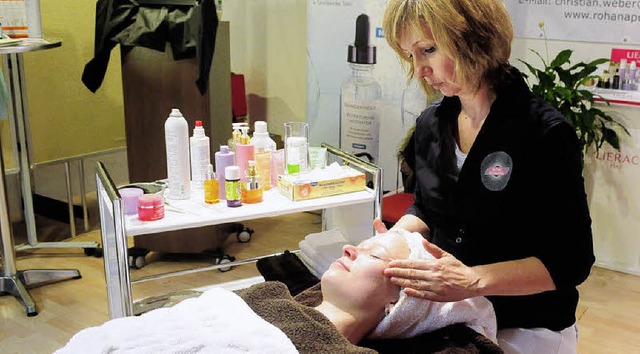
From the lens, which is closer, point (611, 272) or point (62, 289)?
point (62, 289)

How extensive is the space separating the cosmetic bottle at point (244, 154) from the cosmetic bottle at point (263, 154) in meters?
0.03

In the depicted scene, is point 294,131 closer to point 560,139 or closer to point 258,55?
point 560,139

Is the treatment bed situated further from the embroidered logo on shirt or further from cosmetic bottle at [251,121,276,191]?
cosmetic bottle at [251,121,276,191]

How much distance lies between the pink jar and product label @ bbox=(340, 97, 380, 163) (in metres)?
1.36

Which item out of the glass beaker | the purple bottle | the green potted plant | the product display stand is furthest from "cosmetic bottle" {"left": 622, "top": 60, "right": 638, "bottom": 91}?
the product display stand

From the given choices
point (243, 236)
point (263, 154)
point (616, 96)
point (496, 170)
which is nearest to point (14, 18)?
point (243, 236)

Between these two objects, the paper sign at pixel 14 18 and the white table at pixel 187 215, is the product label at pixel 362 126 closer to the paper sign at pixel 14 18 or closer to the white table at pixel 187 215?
the white table at pixel 187 215

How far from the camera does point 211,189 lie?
1.96 m

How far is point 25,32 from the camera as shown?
9.73ft

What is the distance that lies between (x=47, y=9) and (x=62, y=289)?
1500 millimetres

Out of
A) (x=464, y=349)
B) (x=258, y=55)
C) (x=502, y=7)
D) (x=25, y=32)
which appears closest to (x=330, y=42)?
(x=258, y=55)

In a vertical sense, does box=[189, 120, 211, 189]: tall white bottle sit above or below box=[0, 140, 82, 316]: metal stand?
above

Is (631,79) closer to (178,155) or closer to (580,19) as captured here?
(580,19)

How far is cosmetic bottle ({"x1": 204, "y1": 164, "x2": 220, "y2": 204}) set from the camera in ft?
6.42
